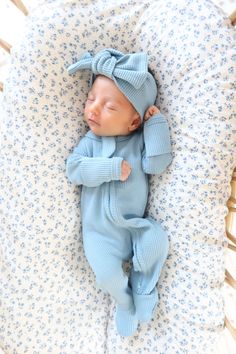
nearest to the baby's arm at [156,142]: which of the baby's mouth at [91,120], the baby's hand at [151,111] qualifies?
the baby's hand at [151,111]

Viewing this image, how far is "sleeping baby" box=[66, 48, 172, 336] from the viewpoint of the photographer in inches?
41.8

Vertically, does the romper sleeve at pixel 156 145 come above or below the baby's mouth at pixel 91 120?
below

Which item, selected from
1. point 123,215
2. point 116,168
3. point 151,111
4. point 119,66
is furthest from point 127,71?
point 123,215

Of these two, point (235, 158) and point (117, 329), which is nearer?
point (235, 158)

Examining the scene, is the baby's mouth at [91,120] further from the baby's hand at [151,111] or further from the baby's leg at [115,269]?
the baby's leg at [115,269]

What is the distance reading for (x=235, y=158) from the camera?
1.07 m

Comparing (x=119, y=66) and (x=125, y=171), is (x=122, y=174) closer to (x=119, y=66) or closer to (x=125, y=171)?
(x=125, y=171)

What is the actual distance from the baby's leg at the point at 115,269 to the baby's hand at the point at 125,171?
16cm

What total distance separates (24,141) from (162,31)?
473 mm

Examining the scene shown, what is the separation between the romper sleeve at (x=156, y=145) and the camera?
3.55 ft

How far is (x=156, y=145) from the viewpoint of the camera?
108 cm

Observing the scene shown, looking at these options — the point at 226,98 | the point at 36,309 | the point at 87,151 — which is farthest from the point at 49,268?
the point at 226,98

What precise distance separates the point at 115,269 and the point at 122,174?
25 cm

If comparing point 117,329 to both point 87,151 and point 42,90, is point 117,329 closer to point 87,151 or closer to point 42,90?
point 87,151
